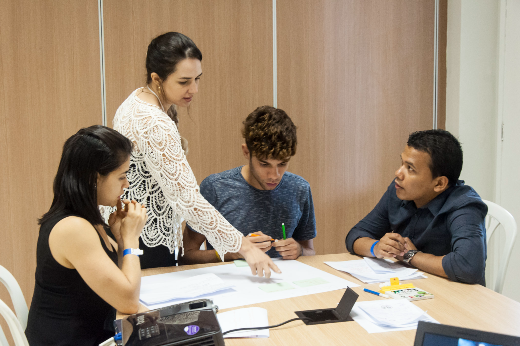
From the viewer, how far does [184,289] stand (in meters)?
1.36

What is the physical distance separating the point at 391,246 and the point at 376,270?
13 centimetres

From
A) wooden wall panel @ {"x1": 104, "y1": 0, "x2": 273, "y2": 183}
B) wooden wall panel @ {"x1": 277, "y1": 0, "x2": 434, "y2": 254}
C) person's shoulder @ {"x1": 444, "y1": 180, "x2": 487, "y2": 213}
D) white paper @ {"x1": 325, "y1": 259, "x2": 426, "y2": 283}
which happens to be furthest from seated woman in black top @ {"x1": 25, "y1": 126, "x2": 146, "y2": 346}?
wooden wall panel @ {"x1": 277, "y1": 0, "x2": 434, "y2": 254}

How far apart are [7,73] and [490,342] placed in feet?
8.52

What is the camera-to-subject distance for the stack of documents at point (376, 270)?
1499mm

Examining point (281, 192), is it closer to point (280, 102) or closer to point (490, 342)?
point (280, 102)

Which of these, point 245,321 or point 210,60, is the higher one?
point 210,60

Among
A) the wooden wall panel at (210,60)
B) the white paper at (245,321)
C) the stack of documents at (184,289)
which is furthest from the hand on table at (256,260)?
the wooden wall panel at (210,60)

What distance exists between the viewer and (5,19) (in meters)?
2.34

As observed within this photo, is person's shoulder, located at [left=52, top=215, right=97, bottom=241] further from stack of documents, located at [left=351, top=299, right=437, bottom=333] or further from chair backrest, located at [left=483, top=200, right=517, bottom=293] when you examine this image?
chair backrest, located at [left=483, top=200, right=517, bottom=293]

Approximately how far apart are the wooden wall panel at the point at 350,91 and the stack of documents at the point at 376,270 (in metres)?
1.18

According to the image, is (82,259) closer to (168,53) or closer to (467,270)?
(168,53)

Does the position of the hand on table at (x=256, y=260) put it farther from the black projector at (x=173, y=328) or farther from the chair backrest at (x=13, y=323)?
the chair backrest at (x=13, y=323)

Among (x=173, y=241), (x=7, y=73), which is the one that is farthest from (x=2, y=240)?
(x=173, y=241)

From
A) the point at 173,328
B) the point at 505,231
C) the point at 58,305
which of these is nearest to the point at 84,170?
the point at 58,305
